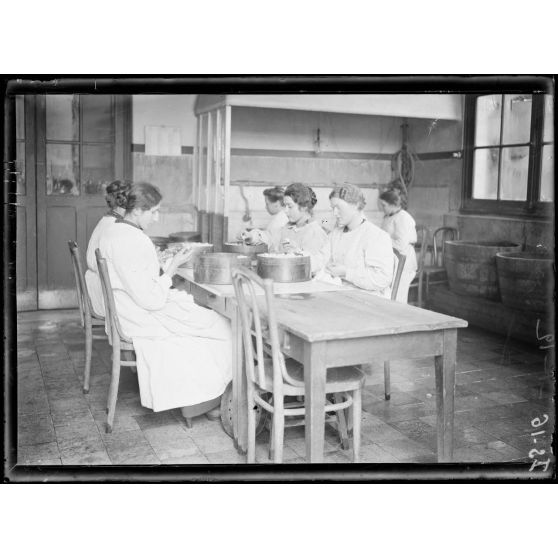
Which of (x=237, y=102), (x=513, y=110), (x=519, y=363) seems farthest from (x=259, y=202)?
(x=519, y=363)

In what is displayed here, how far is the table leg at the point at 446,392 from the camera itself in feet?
10.2

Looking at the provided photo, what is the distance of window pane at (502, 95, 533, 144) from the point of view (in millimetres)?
6145

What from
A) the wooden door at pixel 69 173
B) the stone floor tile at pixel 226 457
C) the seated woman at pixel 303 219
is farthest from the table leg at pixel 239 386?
the wooden door at pixel 69 173

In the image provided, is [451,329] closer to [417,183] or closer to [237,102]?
[237,102]

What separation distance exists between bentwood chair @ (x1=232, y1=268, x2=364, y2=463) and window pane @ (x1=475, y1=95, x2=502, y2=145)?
4082 millimetres

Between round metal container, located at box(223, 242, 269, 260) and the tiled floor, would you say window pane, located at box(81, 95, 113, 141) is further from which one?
round metal container, located at box(223, 242, 269, 260)

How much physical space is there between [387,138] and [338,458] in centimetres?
557

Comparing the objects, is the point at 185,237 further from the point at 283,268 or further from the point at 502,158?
the point at 502,158

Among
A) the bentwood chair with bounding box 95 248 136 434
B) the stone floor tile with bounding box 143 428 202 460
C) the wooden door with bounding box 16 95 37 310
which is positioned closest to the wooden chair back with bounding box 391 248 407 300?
the stone floor tile with bounding box 143 428 202 460

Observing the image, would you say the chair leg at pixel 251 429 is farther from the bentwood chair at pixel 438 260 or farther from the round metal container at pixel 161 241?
the bentwood chair at pixel 438 260

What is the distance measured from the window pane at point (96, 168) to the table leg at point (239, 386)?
3737 millimetres

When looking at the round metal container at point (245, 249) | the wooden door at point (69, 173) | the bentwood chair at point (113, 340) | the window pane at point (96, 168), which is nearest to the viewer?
the bentwood chair at point (113, 340)

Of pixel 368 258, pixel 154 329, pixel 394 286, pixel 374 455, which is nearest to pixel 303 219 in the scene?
pixel 368 258

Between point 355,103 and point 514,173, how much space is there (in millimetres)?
1797
